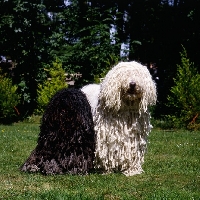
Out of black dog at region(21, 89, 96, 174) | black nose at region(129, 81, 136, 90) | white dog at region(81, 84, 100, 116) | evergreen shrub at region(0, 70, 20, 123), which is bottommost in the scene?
evergreen shrub at region(0, 70, 20, 123)

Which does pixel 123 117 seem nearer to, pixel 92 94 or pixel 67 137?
pixel 92 94

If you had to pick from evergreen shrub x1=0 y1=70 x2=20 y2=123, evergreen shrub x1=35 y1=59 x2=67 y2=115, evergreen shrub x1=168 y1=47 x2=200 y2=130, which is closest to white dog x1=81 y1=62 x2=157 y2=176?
evergreen shrub x1=168 y1=47 x2=200 y2=130

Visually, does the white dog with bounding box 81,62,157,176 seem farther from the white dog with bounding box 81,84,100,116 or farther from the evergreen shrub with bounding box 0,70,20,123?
the evergreen shrub with bounding box 0,70,20,123

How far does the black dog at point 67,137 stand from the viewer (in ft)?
21.3

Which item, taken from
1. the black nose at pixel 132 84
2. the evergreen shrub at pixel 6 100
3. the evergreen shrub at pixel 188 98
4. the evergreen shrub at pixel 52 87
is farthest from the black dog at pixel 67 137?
the evergreen shrub at pixel 6 100

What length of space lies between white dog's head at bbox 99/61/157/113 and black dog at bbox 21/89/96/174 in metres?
0.43

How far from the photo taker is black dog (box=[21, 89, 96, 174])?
6500 millimetres

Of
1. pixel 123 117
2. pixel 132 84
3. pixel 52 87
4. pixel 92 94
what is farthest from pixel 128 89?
pixel 52 87

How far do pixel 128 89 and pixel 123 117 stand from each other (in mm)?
552

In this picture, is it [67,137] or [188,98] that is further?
[188,98]

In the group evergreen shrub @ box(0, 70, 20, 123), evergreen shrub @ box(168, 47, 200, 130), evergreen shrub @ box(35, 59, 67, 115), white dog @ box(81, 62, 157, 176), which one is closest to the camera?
white dog @ box(81, 62, 157, 176)

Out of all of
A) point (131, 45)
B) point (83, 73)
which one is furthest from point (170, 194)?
point (131, 45)

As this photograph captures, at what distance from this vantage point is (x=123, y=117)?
6586 mm

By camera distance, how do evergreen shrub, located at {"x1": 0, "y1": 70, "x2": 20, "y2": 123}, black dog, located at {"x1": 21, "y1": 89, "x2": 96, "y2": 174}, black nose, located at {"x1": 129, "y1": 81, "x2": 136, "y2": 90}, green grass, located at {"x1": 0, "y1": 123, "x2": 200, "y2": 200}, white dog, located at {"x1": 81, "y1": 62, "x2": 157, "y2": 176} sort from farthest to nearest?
evergreen shrub, located at {"x1": 0, "y1": 70, "x2": 20, "y2": 123} → black dog, located at {"x1": 21, "y1": 89, "x2": 96, "y2": 174} → white dog, located at {"x1": 81, "y1": 62, "x2": 157, "y2": 176} → black nose, located at {"x1": 129, "y1": 81, "x2": 136, "y2": 90} → green grass, located at {"x1": 0, "y1": 123, "x2": 200, "y2": 200}
